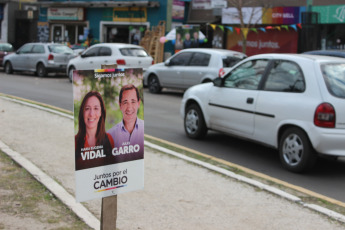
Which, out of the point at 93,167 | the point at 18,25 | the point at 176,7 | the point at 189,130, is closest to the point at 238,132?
the point at 189,130

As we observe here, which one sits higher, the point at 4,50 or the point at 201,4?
the point at 201,4

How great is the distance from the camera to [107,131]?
12.2ft

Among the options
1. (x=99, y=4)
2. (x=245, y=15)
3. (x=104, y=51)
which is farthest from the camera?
(x=99, y=4)

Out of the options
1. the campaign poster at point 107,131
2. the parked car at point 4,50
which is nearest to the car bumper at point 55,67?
the parked car at point 4,50

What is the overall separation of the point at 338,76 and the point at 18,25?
35.2 meters

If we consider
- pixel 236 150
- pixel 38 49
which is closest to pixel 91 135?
pixel 236 150

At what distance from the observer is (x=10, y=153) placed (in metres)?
6.92

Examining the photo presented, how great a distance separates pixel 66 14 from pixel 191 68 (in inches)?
792

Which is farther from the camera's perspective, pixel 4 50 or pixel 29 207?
pixel 4 50

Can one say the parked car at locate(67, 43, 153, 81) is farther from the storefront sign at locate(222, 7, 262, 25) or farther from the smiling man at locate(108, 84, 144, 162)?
the smiling man at locate(108, 84, 144, 162)

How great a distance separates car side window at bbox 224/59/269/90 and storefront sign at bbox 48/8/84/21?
25868 millimetres

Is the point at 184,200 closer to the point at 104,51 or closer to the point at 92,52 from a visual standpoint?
the point at 104,51

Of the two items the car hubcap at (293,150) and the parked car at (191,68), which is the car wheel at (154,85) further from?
the car hubcap at (293,150)

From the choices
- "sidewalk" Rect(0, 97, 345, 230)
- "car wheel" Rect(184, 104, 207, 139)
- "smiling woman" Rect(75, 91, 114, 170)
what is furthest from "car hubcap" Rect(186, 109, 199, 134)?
"smiling woman" Rect(75, 91, 114, 170)
